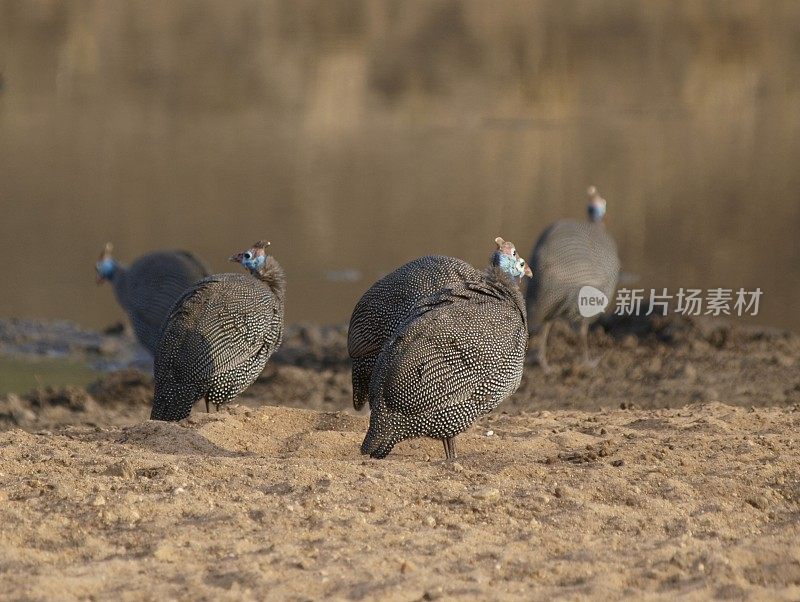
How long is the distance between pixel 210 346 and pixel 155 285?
2299mm

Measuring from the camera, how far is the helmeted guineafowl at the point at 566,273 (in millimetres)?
9484

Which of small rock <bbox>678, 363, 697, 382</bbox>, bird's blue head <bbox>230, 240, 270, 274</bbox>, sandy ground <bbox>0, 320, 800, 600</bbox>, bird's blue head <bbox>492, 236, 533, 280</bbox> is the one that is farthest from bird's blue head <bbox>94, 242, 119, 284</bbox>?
bird's blue head <bbox>492, 236, 533, 280</bbox>

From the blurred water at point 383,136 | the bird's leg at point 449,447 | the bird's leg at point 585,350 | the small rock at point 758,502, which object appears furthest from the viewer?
the blurred water at point 383,136

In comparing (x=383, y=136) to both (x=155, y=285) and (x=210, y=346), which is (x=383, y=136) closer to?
(x=155, y=285)

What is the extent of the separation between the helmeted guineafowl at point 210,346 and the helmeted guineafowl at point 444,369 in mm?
1279

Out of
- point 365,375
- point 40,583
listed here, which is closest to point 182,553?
point 40,583

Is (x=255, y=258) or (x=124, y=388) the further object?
(x=124, y=388)

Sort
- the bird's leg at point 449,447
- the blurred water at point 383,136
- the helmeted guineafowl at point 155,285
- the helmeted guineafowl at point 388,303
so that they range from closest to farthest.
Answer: the bird's leg at point 449,447, the helmeted guineafowl at point 388,303, the helmeted guineafowl at point 155,285, the blurred water at point 383,136

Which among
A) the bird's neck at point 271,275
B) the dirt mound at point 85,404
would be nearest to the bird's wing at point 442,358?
the bird's neck at point 271,275

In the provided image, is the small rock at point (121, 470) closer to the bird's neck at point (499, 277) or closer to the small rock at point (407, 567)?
the small rock at point (407, 567)

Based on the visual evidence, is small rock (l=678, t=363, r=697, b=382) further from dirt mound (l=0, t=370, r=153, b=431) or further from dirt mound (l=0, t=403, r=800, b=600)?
dirt mound (l=0, t=370, r=153, b=431)

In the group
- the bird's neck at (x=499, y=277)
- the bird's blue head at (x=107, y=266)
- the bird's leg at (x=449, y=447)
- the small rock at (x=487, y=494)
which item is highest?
the bird's neck at (x=499, y=277)

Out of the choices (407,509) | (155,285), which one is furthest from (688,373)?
(407,509)

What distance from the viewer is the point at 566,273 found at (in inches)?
377
